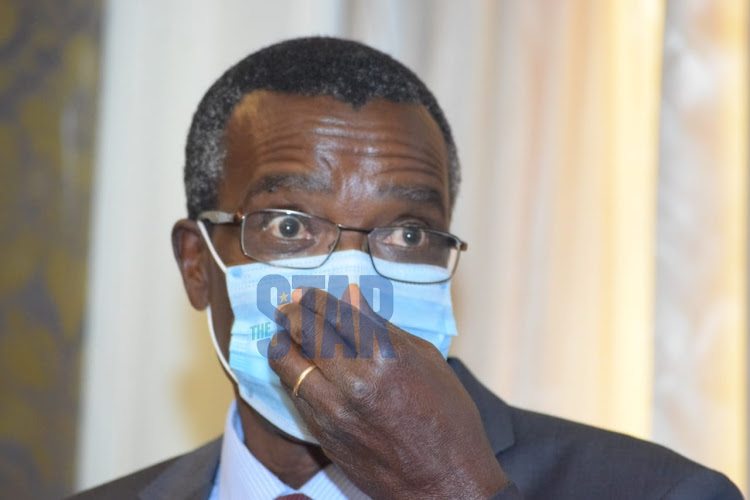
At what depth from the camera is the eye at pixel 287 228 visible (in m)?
1.61

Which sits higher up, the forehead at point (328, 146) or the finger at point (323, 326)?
the forehead at point (328, 146)

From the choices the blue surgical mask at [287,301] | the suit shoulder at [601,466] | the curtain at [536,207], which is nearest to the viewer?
the suit shoulder at [601,466]

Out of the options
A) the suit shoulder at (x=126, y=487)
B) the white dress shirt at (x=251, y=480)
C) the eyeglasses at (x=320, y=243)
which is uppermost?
the eyeglasses at (x=320, y=243)

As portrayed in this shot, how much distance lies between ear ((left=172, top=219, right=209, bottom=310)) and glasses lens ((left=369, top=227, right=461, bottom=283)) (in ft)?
1.35

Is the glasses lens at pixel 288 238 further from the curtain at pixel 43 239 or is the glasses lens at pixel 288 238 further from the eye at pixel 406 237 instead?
the curtain at pixel 43 239

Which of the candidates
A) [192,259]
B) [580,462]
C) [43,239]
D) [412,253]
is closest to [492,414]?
[580,462]

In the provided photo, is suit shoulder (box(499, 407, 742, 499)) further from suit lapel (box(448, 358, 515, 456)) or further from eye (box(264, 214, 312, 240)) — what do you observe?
eye (box(264, 214, 312, 240))

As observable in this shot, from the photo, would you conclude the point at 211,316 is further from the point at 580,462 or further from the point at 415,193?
the point at 580,462

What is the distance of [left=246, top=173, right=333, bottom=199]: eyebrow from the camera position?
5.29 ft

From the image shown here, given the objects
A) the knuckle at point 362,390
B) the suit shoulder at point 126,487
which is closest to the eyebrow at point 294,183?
the knuckle at point 362,390

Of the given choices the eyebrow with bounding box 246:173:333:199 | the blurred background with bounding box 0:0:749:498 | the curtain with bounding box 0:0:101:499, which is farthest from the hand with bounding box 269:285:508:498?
the curtain with bounding box 0:0:101:499

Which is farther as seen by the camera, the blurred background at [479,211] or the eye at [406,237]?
the blurred background at [479,211]

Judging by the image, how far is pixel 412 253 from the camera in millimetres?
1673

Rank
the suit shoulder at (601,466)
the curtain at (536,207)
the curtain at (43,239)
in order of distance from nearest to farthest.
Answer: the suit shoulder at (601,466), the curtain at (536,207), the curtain at (43,239)
